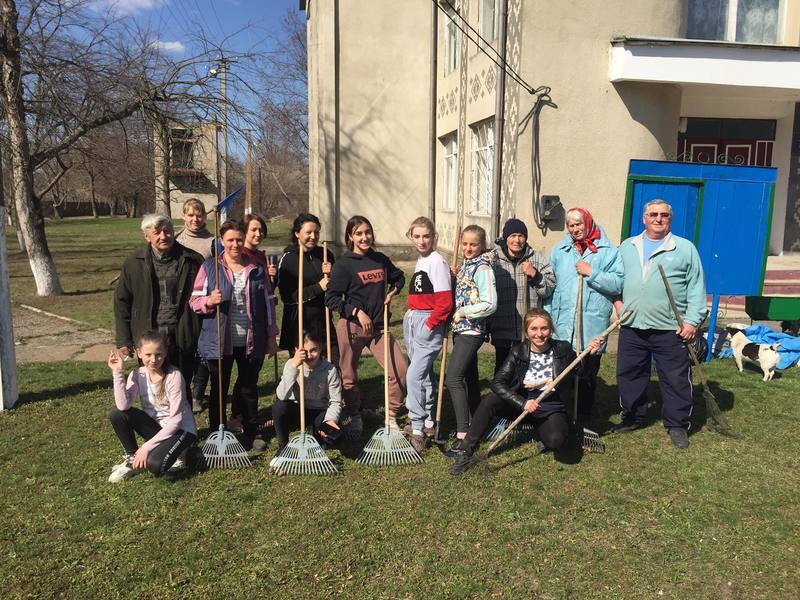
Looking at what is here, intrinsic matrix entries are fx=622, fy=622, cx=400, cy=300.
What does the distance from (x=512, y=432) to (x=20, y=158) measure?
35.9 feet

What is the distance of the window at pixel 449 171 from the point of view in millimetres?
14078

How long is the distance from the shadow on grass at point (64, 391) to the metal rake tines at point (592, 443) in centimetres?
445

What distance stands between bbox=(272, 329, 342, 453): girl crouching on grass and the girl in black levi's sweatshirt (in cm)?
38

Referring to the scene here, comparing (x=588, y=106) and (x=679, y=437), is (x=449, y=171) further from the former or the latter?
(x=679, y=437)

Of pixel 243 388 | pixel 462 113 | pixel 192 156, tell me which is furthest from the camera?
pixel 192 156

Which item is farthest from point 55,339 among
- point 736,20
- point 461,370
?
point 736,20

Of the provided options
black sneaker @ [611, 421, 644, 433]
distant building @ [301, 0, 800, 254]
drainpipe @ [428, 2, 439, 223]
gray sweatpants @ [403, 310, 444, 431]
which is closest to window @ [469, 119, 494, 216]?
distant building @ [301, 0, 800, 254]

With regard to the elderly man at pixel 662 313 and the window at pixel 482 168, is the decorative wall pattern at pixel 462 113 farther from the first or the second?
the elderly man at pixel 662 313

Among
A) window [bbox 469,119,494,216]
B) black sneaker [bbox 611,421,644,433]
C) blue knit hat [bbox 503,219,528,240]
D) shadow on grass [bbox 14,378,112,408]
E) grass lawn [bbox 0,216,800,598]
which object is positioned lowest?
grass lawn [bbox 0,216,800,598]

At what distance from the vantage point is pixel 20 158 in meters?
11.5

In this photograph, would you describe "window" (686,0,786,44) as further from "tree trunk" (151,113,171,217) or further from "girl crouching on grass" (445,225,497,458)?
"tree trunk" (151,113,171,217)

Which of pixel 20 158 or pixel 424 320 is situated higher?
pixel 20 158

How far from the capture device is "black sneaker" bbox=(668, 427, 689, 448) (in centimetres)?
478

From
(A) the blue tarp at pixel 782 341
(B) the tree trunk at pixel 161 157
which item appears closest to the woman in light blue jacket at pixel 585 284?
(A) the blue tarp at pixel 782 341
